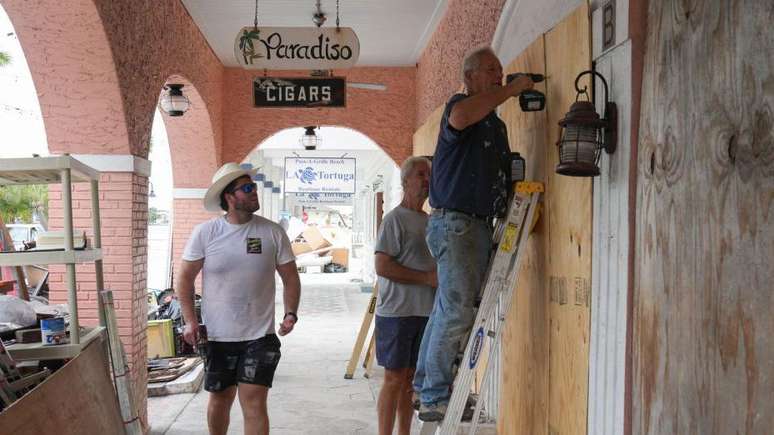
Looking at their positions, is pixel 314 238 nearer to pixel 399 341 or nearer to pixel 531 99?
pixel 399 341

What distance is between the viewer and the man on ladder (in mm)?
3158

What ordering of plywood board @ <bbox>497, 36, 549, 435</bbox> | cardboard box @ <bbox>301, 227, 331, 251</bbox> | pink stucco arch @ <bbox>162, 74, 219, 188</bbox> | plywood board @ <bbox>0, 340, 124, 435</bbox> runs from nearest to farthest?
plywood board @ <bbox>0, 340, 124, 435</bbox> → plywood board @ <bbox>497, 36, 549, 435</bbox> → pink stucco arch @ <bbox>162, 74, 219, 188</bbox> → cardboard box @ <bbox>301, 227, 331, 251</bbox>

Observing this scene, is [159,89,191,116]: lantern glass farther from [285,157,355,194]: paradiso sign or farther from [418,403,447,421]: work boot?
[285,157,355,194]: paradiso sign

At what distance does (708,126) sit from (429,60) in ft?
26.5

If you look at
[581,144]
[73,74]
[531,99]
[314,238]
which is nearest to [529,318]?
[531,99]

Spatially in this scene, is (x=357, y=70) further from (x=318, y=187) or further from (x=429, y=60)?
(x=318, y=187)

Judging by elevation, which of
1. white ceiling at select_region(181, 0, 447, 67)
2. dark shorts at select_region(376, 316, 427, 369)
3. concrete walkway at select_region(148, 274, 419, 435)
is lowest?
concrete walkway at select_region(148, 274, 419, 435)

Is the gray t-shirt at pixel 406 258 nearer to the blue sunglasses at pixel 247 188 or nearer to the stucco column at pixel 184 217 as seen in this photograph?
the blue sunglasses at pixel 247 188

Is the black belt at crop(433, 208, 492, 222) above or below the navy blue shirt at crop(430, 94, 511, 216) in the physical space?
below

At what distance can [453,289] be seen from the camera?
125 inches

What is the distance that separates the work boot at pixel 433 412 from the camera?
10.3 feet

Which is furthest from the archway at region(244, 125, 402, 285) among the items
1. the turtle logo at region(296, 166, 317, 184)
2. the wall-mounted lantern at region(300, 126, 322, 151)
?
the wall-mounted lantern at region(300, 126, 322, 151)

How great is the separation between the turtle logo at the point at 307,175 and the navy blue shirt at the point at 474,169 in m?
16.2

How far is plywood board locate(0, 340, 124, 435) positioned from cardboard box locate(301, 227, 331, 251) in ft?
83.7
